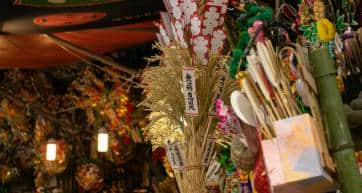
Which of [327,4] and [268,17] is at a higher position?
[327,4]

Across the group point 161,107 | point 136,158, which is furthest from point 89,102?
point 161,107

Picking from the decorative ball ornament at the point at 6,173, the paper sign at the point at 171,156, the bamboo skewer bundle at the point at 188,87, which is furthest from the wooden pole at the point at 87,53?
the paper sign at the point at 171,156

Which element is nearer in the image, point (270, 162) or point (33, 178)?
point (270, 162)

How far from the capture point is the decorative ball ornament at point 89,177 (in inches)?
242

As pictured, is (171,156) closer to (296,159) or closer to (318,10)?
(318,10)

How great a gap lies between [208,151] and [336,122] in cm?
82

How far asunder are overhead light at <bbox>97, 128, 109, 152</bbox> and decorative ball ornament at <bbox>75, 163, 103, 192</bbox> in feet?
1.12

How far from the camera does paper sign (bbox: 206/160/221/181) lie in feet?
7.55

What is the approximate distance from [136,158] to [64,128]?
1.00 m

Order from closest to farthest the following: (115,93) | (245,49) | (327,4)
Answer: (245,49), (327,4), (115,93)

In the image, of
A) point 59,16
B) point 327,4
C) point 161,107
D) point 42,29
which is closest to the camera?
point 327,4

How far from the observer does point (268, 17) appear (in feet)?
5.43

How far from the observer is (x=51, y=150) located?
6.12m

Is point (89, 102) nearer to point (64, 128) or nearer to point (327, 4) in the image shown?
point (64, 128)
